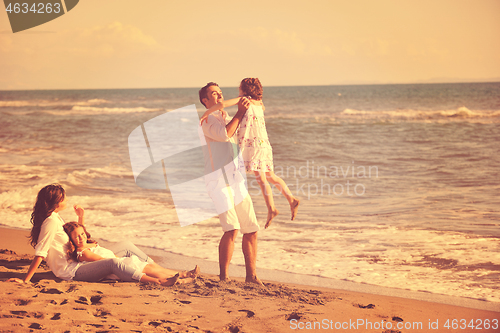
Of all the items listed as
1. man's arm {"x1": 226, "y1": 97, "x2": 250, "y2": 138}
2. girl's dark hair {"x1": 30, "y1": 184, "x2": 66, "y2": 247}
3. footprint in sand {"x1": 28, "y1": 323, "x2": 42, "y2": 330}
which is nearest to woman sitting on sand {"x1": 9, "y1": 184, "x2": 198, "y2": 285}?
girl's dark hair {"x1": 30, "y1": 184, "x2": 66, "y2": 247}

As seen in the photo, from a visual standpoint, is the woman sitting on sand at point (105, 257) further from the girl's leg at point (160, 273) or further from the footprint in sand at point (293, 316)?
the footprint in sand at point (293, 316)

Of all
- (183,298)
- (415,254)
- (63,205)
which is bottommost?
(415,254)

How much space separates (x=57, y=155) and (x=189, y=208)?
30.6 ft

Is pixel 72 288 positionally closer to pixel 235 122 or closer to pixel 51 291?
pixel 51 291

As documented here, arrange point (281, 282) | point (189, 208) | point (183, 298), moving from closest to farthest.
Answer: point (183, 298)
point (281, 282)
point (189, 208)

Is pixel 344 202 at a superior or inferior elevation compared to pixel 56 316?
inferior

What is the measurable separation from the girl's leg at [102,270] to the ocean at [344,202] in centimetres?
166

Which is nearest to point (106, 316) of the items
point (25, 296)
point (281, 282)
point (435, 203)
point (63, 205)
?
point (25, 296)

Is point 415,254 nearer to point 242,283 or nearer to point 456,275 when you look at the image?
point 456,275

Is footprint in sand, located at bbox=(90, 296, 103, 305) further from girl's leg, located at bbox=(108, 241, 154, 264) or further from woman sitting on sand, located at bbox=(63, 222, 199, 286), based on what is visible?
girl's leg, located at bbox=(108, 241, 154, 264)

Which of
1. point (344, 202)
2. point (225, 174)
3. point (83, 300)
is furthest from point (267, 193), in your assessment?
point (344, 202)

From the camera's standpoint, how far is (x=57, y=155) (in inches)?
611

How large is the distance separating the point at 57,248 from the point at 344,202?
19.9ft

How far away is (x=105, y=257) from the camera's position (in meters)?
4.01
